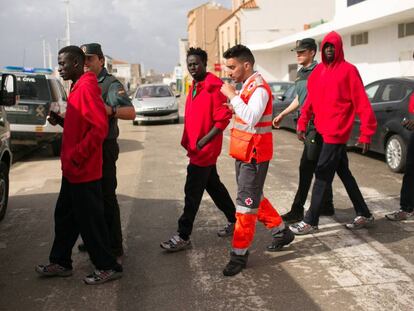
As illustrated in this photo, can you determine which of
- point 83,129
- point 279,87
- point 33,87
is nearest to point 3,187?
point 83,129

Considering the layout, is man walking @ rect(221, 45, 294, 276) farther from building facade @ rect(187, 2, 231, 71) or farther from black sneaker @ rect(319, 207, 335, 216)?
building facade @ rect(187, 2, 231, 71)

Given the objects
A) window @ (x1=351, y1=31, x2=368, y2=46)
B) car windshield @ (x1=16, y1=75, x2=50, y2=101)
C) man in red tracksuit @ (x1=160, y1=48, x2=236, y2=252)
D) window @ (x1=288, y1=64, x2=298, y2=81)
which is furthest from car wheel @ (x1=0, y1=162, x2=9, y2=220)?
window @ (x1=288, y1=64, x2=298, y2=81)

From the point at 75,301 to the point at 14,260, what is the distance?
1183 mm

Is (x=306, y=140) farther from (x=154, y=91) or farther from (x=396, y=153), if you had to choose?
(x=154, y=91)

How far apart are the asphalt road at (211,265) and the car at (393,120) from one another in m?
1.06

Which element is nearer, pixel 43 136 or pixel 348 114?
pixel 348 114

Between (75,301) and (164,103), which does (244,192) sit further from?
(164,103)

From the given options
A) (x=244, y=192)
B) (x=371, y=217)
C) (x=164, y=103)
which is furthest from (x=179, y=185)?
(x=164, y=103)

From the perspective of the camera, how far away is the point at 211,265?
14.2ft

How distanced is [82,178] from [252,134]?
1359 mm

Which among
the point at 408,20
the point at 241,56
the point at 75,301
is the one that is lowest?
the point at 75,301

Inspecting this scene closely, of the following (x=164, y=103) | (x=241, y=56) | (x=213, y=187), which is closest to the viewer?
(x=241, y=56)

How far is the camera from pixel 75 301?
12.1 ft

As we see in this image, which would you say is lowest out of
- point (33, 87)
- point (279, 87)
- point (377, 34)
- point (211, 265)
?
point (211, 265)
